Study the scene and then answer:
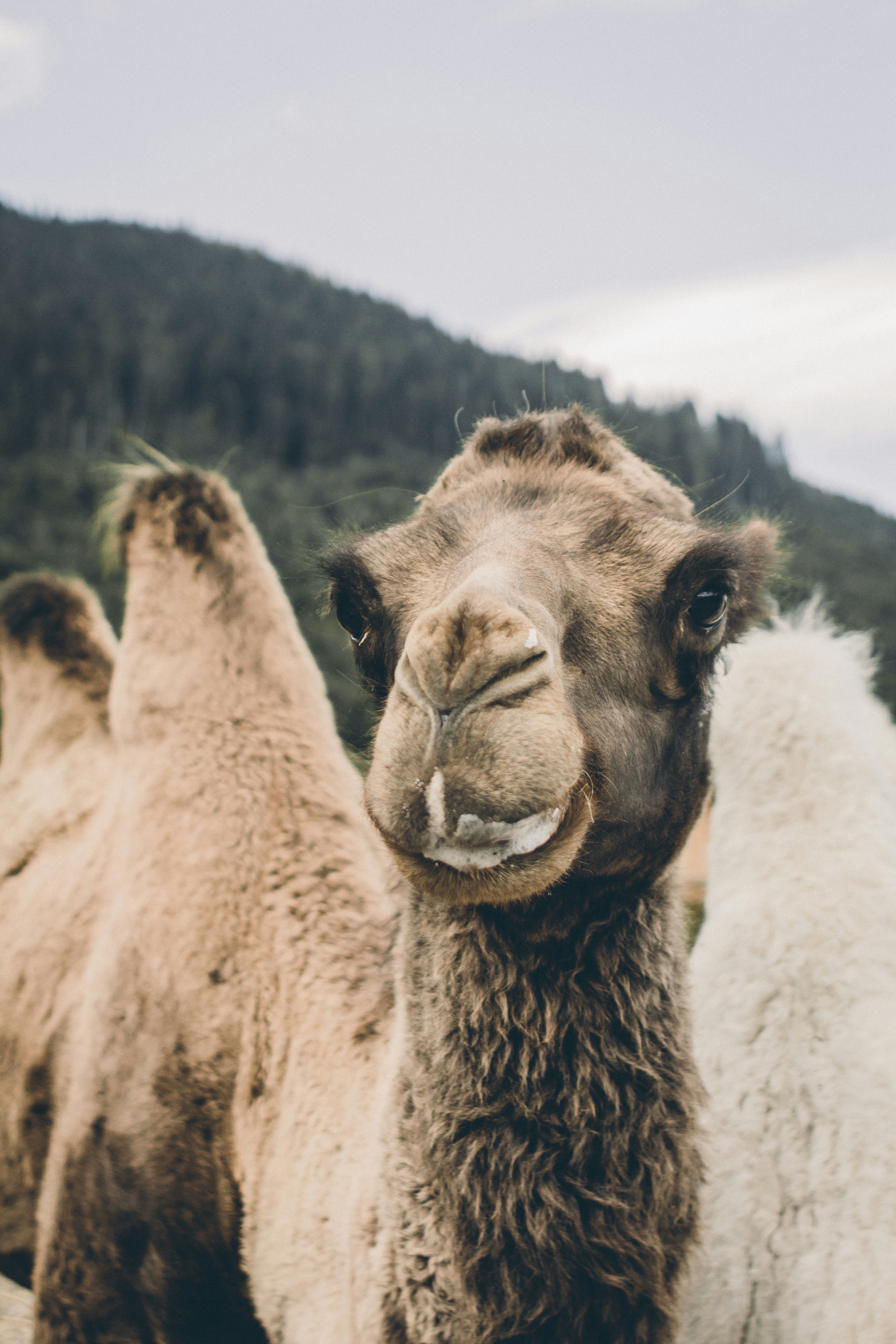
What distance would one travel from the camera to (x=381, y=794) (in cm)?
154

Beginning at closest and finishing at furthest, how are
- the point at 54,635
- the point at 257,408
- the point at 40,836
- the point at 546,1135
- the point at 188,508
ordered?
the point at 546,1135, the point at 188,508, the point at 40,836, the point at 54,635, the point at 257,408

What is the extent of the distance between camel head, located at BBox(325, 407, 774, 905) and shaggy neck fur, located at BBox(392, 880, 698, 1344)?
0.23 m

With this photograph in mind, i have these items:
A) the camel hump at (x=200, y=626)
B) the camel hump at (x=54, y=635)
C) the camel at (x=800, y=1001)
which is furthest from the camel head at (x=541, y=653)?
the camel hump at (x=54, y=635)

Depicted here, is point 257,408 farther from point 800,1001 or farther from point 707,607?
point 707,607

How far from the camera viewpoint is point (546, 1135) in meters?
1.86

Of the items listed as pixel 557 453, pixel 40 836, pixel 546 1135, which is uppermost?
pixel 557 453

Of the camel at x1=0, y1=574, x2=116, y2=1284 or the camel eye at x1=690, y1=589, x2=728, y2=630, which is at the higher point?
the camel eye at x1=690, y1=589, x2=728, y2=630

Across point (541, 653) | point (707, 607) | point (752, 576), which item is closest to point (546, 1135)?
point (541, 653)

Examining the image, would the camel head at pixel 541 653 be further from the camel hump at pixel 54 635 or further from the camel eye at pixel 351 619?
the camel hump at pixel 54 635

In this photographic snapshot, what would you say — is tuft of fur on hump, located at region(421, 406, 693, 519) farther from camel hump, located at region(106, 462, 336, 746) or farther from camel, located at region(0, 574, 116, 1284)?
camel, located at region(0, 574, 116, 1284)

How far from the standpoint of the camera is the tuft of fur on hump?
7.20ft

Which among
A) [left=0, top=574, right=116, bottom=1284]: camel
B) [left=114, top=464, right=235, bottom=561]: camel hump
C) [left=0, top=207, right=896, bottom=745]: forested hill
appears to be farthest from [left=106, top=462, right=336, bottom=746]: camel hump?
[left=0, top=207, right=896, bottom=745]: forested hill

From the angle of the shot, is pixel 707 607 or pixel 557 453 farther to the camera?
pixel 557 453

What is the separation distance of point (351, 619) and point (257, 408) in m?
80.9
